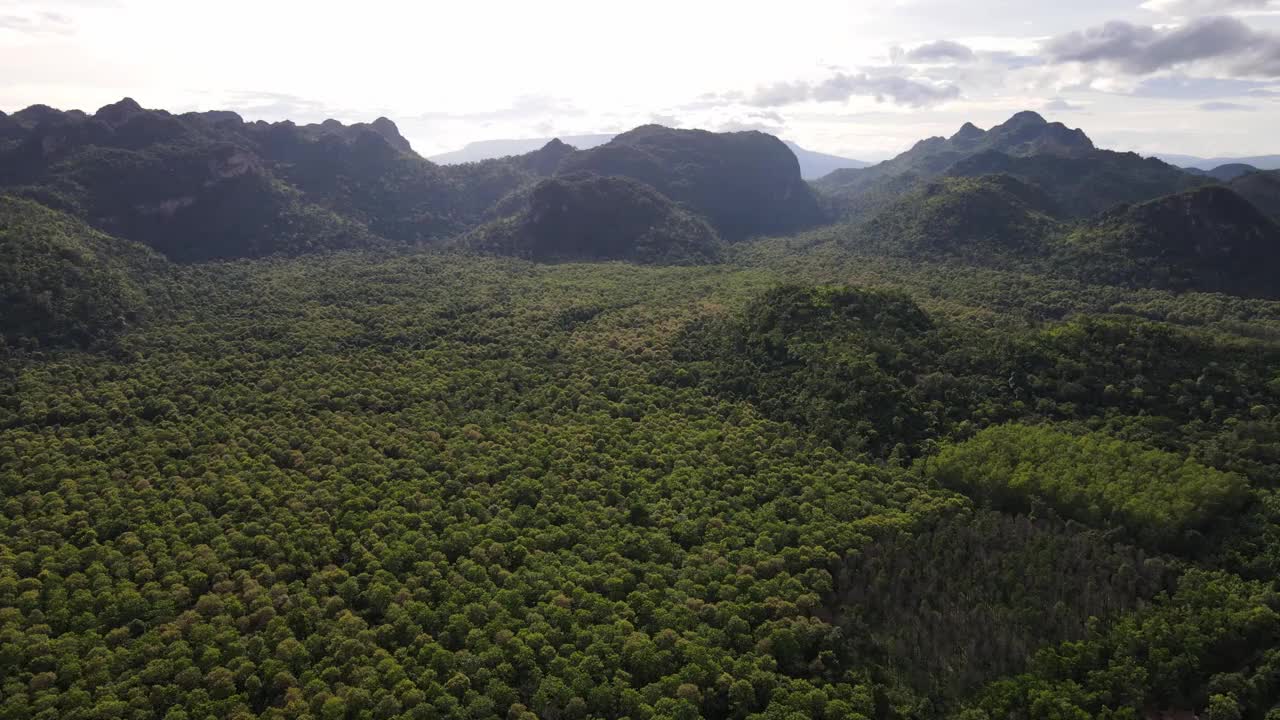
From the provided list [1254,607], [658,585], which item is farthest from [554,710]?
[1254,607]

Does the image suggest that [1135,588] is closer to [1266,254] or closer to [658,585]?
[658,585]

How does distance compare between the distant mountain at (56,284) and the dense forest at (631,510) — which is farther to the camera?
the distant mountain at (56,284)

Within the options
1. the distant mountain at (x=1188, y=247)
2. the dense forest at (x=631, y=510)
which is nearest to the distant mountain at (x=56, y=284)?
the dense forest at (x=631, y=510)

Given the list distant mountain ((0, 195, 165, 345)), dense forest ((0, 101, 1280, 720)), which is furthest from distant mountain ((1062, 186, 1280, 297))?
distant mountain ((0, 195, 165, 345))

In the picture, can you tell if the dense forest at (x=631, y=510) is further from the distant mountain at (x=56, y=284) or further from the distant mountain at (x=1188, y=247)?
the distant mountain at (x=1188, y=247)

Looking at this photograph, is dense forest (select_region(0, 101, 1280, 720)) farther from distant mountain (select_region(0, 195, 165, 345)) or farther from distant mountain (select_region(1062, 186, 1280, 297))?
distant mountain (select_region(1062, 186, 1280, 297))
